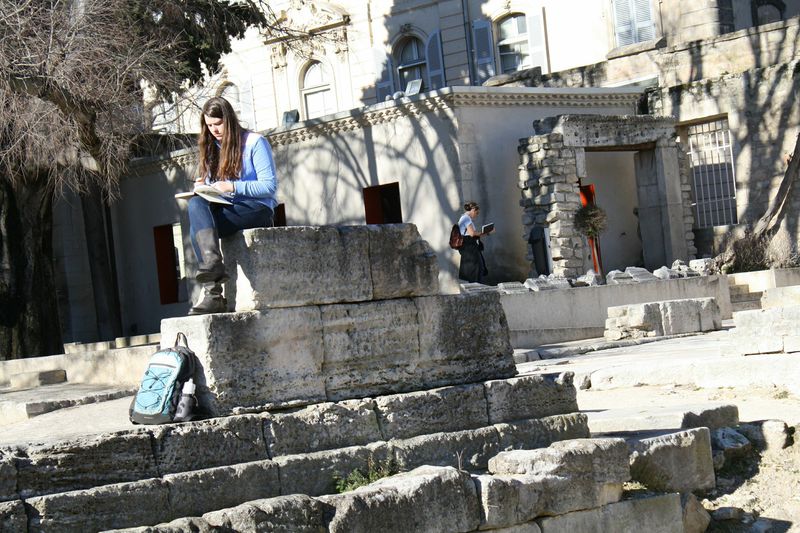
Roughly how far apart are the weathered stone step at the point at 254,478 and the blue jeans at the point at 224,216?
1.21m

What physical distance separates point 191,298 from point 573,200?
8173 mm

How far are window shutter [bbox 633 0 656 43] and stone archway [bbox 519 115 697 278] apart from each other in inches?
249

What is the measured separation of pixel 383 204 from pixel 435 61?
9646mm

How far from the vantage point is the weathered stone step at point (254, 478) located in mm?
5824

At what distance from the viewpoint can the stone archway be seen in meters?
20.6

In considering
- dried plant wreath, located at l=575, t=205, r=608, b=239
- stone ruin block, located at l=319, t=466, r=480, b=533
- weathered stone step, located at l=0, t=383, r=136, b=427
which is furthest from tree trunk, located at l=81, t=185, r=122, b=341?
stone ruin block, located at l=319, t=466, r=480, b=533

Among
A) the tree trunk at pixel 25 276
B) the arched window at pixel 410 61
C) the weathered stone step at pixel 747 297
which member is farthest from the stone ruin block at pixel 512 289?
the arched window at pixel 410 61

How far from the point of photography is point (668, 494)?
7.34 m

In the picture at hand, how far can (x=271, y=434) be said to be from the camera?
668cm

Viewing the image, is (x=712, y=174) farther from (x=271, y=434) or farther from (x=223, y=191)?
(x=271, y=434)

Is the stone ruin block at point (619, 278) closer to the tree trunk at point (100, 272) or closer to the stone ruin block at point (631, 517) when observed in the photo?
the tree trunk at point (100, 272)

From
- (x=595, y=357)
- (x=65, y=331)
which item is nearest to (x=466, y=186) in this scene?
(x=595, y=357)

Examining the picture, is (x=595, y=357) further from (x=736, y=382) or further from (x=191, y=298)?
(x=191, y=298)

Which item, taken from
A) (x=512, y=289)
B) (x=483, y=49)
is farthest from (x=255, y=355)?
(x=483, y=49)
